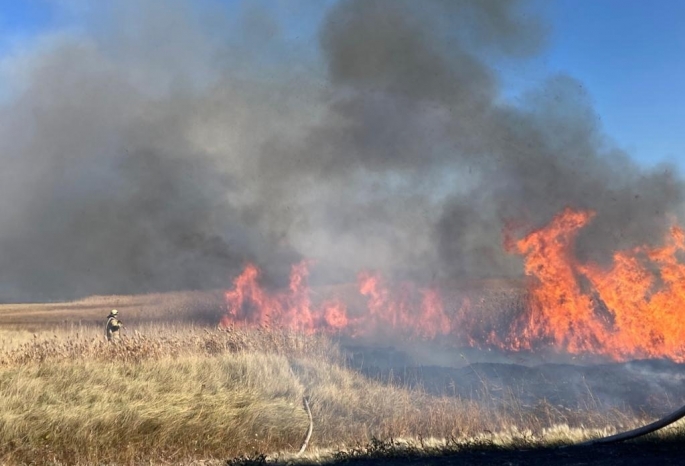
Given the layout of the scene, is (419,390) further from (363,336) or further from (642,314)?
(363,336)

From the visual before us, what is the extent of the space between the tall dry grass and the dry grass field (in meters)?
0.02

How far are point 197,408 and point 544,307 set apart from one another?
41.1 ft

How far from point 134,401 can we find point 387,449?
502 centimetres

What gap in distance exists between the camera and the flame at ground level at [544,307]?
52.1 feet

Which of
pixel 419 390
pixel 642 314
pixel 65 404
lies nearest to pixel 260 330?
pixel 419 390

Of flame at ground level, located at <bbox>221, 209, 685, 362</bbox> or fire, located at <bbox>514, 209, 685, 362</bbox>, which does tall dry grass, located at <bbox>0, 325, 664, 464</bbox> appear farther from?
fire, located at <bbox>514, 209, 685, 362</bbox>

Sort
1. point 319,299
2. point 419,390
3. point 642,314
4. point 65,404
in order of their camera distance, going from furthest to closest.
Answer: point 319,299 < point 642,314 < point 419,390 < point 65,404

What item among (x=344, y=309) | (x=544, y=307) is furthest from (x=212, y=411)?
(x=344, y=309)

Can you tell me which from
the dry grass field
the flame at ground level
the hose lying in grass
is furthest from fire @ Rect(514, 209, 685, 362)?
the hose lying in grass

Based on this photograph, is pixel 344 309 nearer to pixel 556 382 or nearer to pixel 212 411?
pixel 556 382

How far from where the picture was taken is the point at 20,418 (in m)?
8.76

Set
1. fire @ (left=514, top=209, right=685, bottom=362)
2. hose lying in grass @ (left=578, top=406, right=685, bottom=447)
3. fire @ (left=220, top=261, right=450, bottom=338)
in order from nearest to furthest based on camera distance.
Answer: hose lying in grass @ (left=578, top=406, right=685, bottom=447), fire @ (left=514, top=209, right=685, bottom=362), fire @ (left=220, top=261, right=450, bottom=338)

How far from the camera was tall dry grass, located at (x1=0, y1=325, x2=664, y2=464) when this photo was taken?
28.1 ft

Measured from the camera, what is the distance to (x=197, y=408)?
32.1ft
